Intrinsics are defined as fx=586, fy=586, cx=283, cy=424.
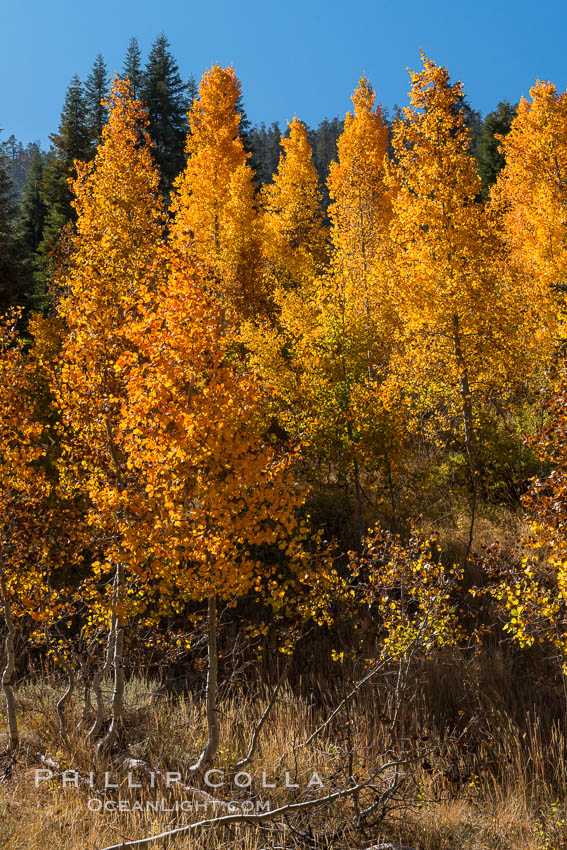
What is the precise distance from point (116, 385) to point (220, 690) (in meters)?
5.40

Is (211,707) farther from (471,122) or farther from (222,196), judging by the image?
(471,122)

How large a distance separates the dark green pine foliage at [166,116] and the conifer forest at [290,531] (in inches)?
557

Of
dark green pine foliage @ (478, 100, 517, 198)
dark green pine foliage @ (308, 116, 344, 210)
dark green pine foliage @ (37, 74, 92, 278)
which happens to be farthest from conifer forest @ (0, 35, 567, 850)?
dark green pine foliage @ (308, 116, 344, 210)

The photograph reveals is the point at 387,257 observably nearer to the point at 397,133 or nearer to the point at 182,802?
the point at 397,133

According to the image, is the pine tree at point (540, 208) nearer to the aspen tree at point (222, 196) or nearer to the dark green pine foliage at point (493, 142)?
the aspen tree at point (222, 196)

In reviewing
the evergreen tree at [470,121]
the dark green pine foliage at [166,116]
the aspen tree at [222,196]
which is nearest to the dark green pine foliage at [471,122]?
the evergreen tree at [470,121]

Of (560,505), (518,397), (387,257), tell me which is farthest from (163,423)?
(387,257)

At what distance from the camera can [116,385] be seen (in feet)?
25.4

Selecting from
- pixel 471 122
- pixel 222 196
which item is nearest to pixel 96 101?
pixel 222 196

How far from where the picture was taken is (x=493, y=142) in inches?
1320

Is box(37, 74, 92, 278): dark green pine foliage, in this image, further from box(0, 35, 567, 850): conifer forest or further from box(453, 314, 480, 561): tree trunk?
box(453, 314, 480, 561): tree trunk

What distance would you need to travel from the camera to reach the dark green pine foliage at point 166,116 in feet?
111

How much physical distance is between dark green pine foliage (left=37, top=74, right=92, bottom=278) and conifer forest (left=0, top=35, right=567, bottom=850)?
9.55 m

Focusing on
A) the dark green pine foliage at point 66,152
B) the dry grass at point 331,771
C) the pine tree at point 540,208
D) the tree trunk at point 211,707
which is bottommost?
the dry grass at point 331,771
